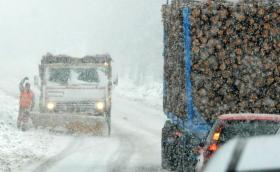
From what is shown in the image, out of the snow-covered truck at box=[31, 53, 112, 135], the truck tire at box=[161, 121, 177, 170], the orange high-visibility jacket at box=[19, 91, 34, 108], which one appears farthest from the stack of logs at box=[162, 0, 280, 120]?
the orange high-visibility jacket at box=[19, 91, 34, 108]

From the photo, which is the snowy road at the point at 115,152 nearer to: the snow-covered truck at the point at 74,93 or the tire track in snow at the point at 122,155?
the tire track in snow at the point at 122,155

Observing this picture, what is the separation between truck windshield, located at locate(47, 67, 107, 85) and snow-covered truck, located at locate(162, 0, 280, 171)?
10.4m

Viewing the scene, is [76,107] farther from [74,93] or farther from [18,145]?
[18,145]

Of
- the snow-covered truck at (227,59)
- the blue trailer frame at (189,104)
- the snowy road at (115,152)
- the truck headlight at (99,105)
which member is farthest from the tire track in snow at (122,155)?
the snow-covered truck at (227,59)

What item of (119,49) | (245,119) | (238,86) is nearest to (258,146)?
(245,119)

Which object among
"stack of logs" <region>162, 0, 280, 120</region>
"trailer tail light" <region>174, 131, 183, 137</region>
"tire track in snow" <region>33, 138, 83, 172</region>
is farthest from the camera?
"tire track in snow" <region>33, 138, 83, 172</region>

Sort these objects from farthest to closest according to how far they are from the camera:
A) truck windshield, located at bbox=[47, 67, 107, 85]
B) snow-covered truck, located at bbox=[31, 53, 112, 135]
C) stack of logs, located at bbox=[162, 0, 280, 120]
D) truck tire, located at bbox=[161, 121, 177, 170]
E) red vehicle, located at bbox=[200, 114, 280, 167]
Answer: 1. truck windshield, located at bbox=[47, 67, 107, 85]
2. snow-covered truck, located at bbox=[31, 53, 112, 135]
3. truck tire, located at bbox=[161, 121, 177, 170]
4. stack of logs, located at bbox=[162, 0, 280, 120]
5. red vehicle, located at bbox=[200, 114, 280, 167]

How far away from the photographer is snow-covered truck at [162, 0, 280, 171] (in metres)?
11.6

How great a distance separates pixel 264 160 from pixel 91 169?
1139cm

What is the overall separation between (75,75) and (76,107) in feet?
4.12

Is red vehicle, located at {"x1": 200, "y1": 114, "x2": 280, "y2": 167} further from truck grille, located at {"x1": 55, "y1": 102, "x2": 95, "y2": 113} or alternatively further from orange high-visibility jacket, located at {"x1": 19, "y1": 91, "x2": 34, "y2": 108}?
orange high-visibility jacket, located at {"x1": 19, "y1": 91, "x2": 34, "y2": 108}

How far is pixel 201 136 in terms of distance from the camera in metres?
11.8

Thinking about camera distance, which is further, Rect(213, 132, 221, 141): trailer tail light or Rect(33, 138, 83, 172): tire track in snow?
Rect(33, 138, 83, 172): tire track in snow

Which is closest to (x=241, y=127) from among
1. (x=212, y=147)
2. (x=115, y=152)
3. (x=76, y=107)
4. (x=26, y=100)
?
(x=212, y=147)
